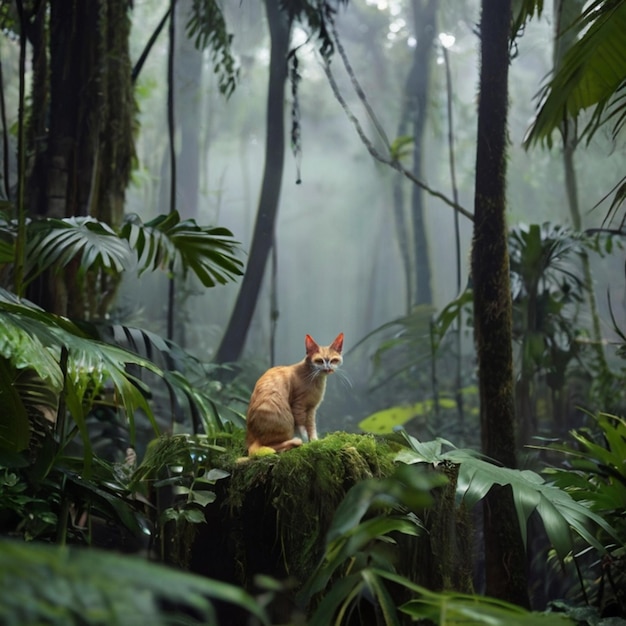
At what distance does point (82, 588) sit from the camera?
2.24 feet

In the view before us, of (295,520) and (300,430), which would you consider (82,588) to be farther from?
(300,430)

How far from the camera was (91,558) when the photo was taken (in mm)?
738

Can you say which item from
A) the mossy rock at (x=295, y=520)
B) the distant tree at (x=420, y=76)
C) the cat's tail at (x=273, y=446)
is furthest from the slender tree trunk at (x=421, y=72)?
the mossy rock at (x=295, y=520)

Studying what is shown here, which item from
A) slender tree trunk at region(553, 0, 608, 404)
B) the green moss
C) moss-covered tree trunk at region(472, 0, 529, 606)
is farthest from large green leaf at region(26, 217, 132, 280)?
slender tree trunk at region(553, 0, 608, 404)

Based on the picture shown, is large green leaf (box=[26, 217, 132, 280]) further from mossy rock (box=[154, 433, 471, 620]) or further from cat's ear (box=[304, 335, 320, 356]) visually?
mossy rock (box=[154, 433, 471, 620])

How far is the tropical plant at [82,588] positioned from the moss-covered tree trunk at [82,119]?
3.26m

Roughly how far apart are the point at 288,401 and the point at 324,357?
26 centimetres

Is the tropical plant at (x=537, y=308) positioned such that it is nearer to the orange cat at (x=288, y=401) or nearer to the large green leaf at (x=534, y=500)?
the orange cat at (x=288, y=401)

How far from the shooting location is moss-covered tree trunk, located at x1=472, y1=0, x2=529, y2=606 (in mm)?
3010

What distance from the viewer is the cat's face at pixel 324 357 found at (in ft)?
10.0

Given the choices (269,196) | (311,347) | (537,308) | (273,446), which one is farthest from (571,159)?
(273,446)

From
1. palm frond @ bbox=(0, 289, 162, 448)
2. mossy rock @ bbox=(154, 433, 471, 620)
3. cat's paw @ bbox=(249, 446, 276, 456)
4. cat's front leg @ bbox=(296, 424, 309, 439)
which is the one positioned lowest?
mossy rock @ bbox=(154, 433, 471, 620)

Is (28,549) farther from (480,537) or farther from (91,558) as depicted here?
(480,537)

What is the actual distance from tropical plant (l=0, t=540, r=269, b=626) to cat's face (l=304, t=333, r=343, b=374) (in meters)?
2.32
